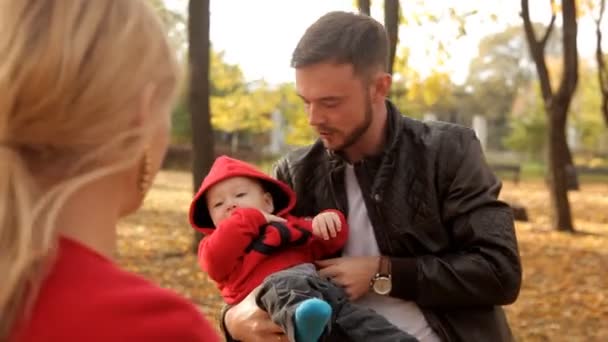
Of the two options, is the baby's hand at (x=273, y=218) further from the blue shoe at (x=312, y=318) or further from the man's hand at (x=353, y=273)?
the blue shoe at (x=312, y=318)

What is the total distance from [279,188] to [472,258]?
70 centimetres

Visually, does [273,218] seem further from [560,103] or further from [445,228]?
[560,103]

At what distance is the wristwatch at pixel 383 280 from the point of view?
9.00ft

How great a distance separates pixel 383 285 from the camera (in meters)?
2.75

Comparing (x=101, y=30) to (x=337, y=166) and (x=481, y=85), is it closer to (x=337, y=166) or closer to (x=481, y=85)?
(x=337, y=166)

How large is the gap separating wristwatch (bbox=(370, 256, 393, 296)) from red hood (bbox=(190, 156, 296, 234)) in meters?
0.43

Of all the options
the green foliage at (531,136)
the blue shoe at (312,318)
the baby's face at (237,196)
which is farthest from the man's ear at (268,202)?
the green foliage at (531,136)

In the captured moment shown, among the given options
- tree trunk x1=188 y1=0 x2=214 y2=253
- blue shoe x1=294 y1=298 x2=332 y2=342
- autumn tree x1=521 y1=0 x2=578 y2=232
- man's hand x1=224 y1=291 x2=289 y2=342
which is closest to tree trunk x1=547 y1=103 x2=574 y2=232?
autumn tree x1=521 y1=0 x2=578 y2=232

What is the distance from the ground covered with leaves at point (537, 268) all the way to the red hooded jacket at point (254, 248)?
5295 mm

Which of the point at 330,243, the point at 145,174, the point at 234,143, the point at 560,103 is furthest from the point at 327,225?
the point at 234,143

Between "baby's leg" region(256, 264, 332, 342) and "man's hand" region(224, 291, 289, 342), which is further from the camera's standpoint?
"man's hand" region(224, 291, 289, 342)

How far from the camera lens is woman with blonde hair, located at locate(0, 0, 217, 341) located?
1337mm

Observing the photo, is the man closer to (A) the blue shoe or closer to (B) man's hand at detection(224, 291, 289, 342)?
(B) man's hand at detection(224, 291, 289, 342)

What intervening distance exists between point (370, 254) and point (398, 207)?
0.21 m
